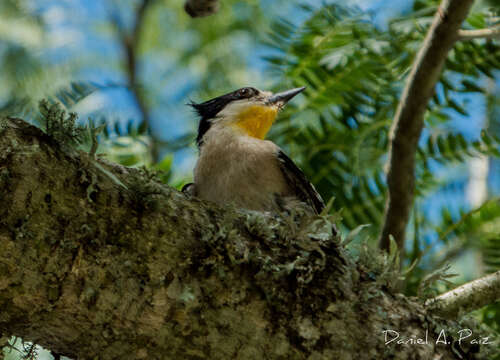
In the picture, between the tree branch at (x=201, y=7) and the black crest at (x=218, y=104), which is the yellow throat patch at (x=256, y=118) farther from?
the tree branch at (x=201, y=7)

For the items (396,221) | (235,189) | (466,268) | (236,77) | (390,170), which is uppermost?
(236,77)

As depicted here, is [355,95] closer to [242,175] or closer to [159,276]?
[242,175]

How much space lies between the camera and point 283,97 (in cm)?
489

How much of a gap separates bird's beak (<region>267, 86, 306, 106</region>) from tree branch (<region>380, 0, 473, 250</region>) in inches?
35.2

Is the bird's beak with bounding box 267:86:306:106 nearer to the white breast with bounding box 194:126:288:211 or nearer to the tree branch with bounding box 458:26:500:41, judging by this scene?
the white breast with bounding box 194:126:288:211

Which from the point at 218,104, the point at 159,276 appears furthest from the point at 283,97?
the point at 159,276

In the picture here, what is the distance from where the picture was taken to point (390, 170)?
170 inches

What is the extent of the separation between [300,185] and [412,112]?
3.10 ft

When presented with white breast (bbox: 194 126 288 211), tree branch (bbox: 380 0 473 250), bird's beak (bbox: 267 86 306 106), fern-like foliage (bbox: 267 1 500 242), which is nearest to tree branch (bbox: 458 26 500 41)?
tree branch (bbox: 380 0 473 250)

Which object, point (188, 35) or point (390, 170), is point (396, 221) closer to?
point (390, 170)

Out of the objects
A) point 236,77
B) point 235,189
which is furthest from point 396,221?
point 236,77

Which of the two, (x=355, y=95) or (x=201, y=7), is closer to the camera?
(x=201, y=7)

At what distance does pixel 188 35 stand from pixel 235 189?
15.3 feet

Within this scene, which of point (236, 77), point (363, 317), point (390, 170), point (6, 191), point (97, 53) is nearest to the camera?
point (6, 191)
